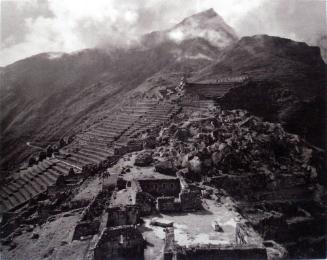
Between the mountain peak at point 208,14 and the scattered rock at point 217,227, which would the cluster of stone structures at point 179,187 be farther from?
the mountain peak at point 208,14

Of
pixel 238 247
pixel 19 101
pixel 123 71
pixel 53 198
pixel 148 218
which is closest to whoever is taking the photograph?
pixel 238 247

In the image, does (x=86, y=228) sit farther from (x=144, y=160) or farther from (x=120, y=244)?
(x=144, y=160)

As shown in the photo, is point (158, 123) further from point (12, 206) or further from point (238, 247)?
point (238, 247)

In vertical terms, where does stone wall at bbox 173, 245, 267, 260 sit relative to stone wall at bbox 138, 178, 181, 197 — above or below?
below

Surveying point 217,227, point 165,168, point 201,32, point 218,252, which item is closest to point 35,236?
point 165,168

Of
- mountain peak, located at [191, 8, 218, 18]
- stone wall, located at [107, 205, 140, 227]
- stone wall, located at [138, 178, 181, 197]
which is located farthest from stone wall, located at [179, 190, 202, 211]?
mountain peak, located at [191, 8, 218, 18]

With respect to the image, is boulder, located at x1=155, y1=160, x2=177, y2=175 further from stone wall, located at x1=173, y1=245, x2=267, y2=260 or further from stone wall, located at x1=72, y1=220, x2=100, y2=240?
stone wall, located at x1=173, y1=245, x2=267, y2=260

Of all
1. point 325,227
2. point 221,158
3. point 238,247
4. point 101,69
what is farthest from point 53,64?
point 238,247
